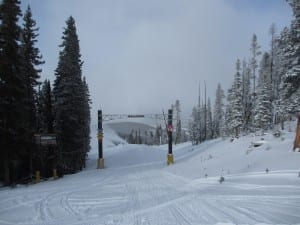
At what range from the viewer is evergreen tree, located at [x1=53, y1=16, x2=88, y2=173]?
34.5m

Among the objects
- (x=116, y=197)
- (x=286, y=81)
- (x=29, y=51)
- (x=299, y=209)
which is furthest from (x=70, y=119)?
(x=299, y=209)

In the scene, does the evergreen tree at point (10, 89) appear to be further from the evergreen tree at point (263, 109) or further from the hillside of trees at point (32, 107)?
the evergreen tree at point (263, 109)

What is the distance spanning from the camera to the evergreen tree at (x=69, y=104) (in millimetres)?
34469

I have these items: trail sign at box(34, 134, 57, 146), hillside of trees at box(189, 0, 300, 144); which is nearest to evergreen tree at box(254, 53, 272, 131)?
hillside of trees at box(189, 0, 300, 144)

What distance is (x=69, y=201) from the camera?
13703mm

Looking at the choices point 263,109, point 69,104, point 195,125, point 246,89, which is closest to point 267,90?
point 263,109

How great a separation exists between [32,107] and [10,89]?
A: 455cm

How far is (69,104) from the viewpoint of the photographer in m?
34.3

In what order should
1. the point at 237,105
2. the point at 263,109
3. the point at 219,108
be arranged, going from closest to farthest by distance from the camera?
the point at 263,109
the point at 237,105
the point at 219,108

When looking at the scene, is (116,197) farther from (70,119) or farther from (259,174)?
(70,119)

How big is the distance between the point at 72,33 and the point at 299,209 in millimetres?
31699

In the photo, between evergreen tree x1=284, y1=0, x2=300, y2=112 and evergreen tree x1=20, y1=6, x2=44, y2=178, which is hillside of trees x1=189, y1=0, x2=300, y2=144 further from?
evergreen tree x1=20, y1=6, x2=44, y2=178

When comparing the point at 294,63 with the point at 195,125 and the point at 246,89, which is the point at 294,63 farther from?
the point at 195,125

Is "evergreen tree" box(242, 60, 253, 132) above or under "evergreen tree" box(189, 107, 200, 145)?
above
